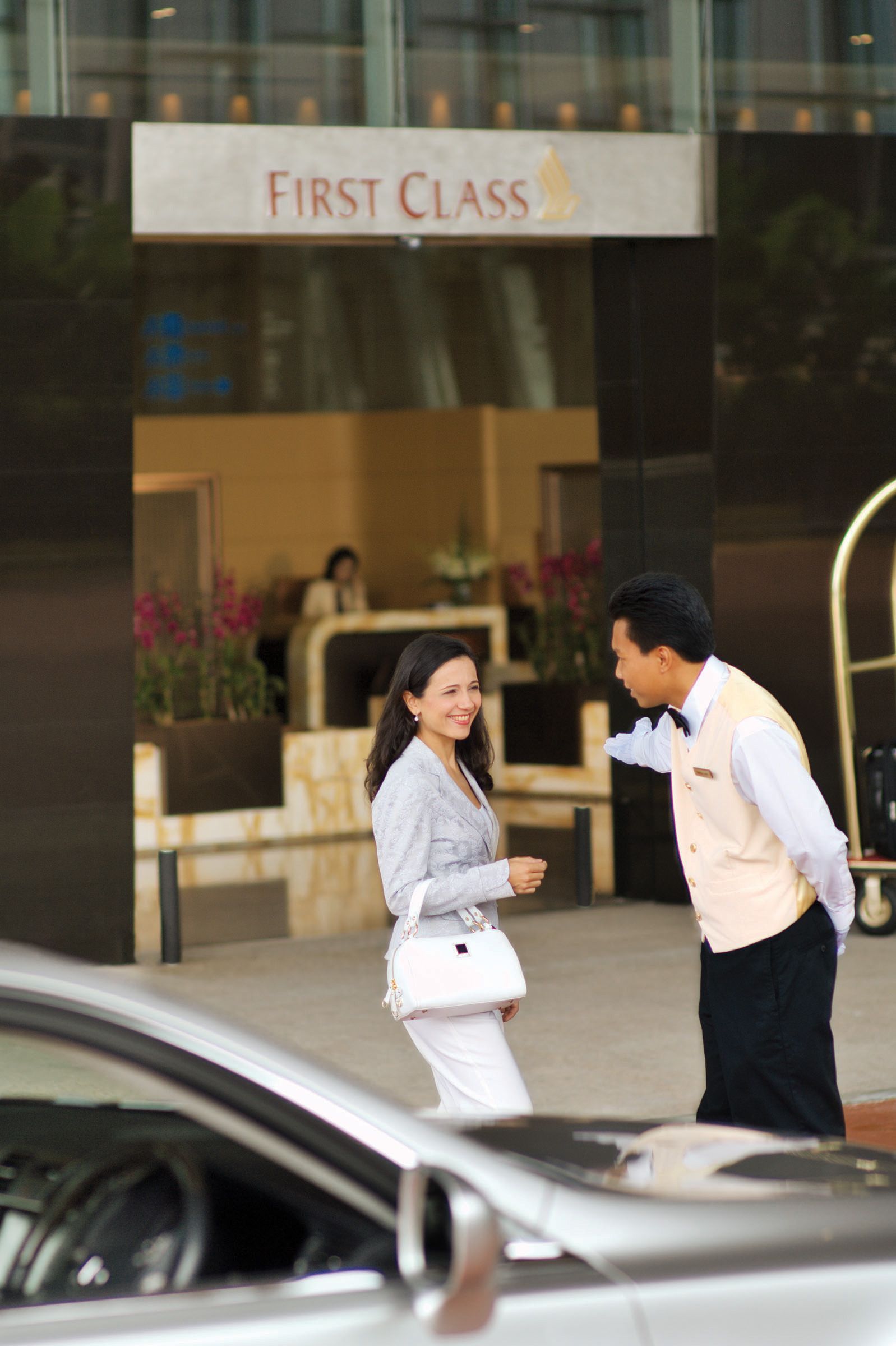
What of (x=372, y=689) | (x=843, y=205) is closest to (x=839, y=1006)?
(x=843, y=205)

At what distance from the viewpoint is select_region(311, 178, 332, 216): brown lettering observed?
30.5 feet

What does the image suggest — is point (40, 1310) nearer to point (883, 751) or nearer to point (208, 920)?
point (883, 751)

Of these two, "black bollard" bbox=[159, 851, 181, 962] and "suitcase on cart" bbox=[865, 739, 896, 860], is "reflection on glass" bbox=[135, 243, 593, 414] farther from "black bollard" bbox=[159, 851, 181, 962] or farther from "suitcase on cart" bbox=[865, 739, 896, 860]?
"suitcase on cart" bbox=[865, 739, 896, 860]

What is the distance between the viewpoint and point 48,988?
2.24 meters

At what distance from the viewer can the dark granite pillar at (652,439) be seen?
10.0m

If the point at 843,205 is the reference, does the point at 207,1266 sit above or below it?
below

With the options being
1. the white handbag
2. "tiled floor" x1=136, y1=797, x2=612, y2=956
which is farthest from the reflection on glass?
the white handbag

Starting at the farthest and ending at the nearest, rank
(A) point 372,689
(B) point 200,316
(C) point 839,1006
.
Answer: (B) point 200,316 < (A) point 372,689 < (C) point 839,1006

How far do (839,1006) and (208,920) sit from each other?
436 cm

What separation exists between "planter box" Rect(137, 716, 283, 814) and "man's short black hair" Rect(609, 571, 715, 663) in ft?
33.4

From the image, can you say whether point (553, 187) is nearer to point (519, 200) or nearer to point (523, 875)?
point (519, 200)

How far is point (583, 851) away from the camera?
998 centimetres

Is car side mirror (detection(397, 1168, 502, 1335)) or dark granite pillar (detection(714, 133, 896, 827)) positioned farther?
dark granite pillar (detection(714, 133, 896, 827))

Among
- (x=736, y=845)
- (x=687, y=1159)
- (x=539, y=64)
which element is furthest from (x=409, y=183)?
(x=687, y=1159)
